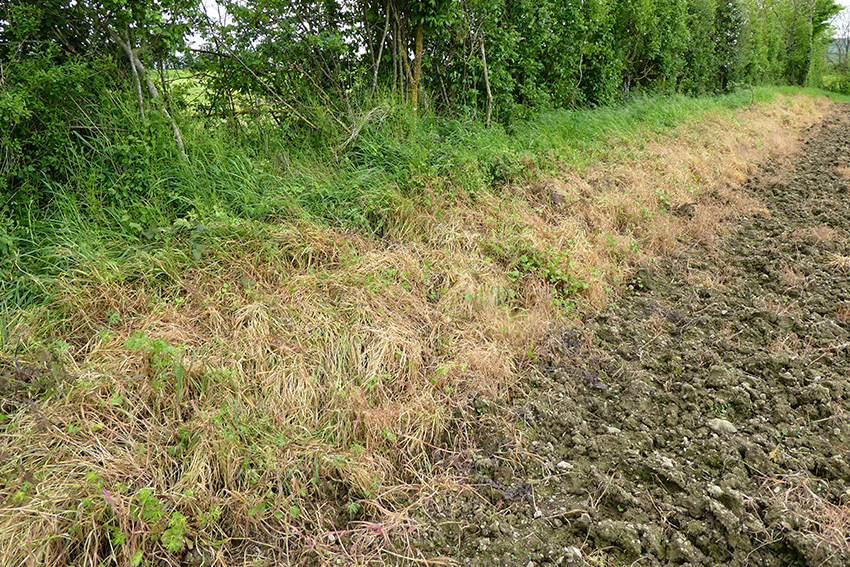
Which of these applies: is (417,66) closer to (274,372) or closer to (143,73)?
(143,73)

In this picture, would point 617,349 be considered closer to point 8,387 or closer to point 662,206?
point 662,206

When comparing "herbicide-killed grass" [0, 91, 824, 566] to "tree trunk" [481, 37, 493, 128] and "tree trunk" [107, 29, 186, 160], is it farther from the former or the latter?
"tree trunk" [481, 37, 493, 128]

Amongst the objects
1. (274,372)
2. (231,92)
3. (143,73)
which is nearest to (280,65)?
(231,92)

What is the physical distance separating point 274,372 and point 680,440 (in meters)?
2.19

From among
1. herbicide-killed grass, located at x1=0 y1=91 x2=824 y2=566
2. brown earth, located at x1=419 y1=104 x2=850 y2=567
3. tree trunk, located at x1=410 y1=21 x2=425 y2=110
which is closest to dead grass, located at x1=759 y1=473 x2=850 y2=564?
brown earth, located at x1=419 y1=104 x2=850 y2=567

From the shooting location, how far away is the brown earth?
6.47 feet

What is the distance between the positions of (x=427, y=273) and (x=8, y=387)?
248cm

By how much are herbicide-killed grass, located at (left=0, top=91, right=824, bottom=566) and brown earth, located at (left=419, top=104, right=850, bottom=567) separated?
22cm

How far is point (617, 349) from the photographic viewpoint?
3.25 metres

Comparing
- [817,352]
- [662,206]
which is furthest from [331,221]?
[662,206]

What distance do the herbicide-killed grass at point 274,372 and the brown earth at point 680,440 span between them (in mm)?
220

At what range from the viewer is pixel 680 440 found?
2482 mm

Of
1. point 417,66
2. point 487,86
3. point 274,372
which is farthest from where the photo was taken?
point 487,86

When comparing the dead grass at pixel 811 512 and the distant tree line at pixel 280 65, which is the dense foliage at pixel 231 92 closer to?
the distant tree line at pixel 280 65
